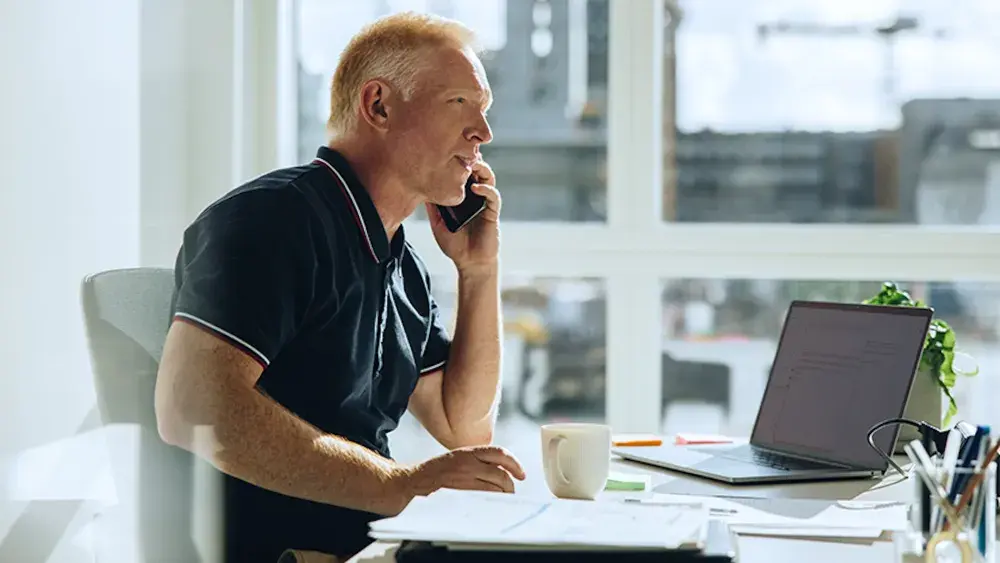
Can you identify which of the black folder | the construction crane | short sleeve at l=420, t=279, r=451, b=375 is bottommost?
the black folder

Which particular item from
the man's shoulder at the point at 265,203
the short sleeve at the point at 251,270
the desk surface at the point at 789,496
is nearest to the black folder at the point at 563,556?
the desk surface at the point at 789,496

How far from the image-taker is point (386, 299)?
179 cm

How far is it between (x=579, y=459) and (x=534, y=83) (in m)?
1.68

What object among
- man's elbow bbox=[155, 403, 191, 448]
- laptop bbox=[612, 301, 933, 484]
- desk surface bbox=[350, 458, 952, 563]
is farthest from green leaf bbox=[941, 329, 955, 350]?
man's elbow bbox=[155, 403, 191, 448]

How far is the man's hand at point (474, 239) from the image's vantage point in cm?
205

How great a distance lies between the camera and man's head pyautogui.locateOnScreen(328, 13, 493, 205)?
1815 mm

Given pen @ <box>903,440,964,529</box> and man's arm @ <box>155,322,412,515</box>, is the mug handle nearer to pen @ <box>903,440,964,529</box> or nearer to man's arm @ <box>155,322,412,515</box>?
man's arm @ <box>155,322,412,515</box>

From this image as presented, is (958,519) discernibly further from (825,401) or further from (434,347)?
(434,347)

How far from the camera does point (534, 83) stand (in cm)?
291

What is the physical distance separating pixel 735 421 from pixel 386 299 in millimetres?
1346

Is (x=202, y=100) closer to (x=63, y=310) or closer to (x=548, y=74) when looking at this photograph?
(x=548, y=74)

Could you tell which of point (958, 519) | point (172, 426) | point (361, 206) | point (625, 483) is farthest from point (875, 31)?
point (958, 519)

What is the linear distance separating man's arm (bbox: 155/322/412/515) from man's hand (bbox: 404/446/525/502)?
0.08 metres

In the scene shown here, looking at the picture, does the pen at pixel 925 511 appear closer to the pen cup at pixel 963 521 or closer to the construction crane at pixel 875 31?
the pen cup at pixel 963 521
